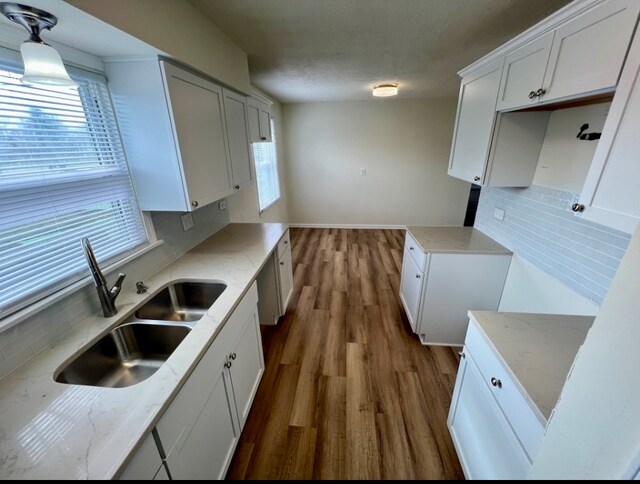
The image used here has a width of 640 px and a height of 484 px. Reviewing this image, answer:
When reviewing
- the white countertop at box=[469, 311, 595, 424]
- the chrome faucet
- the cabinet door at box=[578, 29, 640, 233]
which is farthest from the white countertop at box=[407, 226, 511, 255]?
the chrome faucet

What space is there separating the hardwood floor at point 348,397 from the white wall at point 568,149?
1.51 metres

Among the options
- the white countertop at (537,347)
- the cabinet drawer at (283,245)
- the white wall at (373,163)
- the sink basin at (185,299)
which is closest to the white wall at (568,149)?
the white countertop at (537,347)

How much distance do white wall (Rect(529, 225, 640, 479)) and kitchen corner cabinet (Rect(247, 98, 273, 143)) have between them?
7.94 ft

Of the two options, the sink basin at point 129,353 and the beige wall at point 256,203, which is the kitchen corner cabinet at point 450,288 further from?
the beige wall at point 256,203

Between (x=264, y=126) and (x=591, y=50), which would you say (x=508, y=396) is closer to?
(x=591, y=50)

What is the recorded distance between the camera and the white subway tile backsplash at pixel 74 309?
93 centimetres

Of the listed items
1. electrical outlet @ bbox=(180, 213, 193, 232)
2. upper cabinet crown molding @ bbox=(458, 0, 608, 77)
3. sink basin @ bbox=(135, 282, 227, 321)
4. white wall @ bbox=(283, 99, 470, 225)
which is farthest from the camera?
white wall @ bbox=(283, 99, 470, 225)

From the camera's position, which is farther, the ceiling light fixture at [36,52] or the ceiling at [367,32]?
the ceiling at [367,32]

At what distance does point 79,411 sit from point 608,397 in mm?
1357

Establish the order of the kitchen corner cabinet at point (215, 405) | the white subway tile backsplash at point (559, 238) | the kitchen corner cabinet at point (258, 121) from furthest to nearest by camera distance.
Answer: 1. the kitchen corner cabinet at point (258, 121)
2. the white subway tile backsplash at point (559, 238)
3. the kitchen corner cabinet at point (215, 405)

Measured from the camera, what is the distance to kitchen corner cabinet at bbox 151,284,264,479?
0.91m

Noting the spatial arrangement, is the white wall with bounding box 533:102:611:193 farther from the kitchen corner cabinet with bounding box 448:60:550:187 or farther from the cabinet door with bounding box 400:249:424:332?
the cabinet door with bounding box 400:249:424:332

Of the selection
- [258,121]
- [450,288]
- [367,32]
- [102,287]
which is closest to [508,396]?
[450,288]

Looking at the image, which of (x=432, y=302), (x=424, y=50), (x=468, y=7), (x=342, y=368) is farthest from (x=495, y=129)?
(x=342, y=368)
